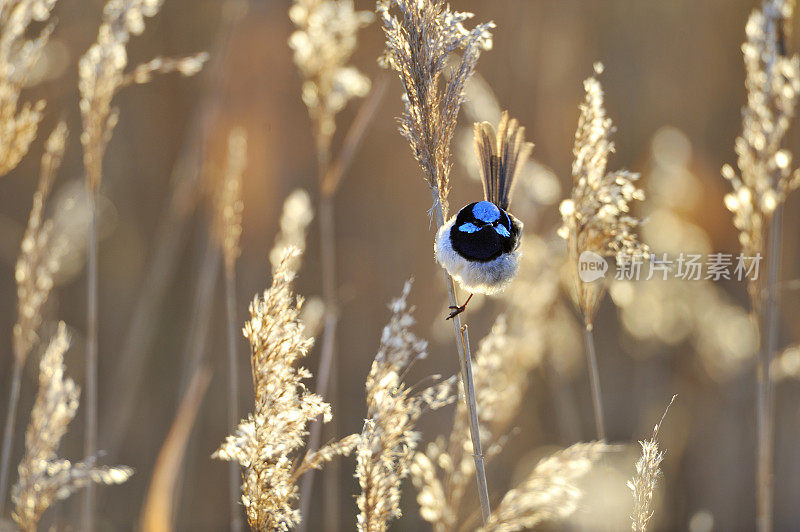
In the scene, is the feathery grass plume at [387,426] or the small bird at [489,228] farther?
the small bird at [489,228]

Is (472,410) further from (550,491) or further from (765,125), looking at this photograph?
(765,125)

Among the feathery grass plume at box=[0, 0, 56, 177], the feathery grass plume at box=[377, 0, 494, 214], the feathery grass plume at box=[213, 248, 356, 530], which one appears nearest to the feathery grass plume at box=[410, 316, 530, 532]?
the feathery grass plume at box=[213, 248, 356, 530]

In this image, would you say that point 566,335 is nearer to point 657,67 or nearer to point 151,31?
point 657,67

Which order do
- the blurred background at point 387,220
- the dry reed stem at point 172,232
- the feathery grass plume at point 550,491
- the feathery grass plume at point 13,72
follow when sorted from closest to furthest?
the feathery grass plume at point 550,491
the feathery grass plume at point 13,72
the dry reed stem at point 172,232
the blurred background at point 387,220

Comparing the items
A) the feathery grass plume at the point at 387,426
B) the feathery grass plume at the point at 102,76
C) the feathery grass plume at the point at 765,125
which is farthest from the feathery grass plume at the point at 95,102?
the feathery grass plume at the point at 765,125

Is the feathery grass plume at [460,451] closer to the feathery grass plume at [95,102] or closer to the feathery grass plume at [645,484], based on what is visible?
the feathery grass plume at [645,484]

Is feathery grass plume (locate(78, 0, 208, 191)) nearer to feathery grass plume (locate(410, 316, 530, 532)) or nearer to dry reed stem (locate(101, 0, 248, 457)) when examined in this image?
dry reed stem (locate(101, 0, 248, 457))
